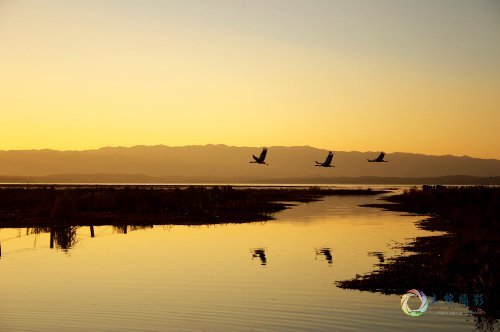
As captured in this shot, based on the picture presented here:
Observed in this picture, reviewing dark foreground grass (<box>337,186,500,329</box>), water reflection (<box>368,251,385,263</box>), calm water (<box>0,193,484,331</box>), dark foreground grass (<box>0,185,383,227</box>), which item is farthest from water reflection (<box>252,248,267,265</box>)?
dark foreground grass (<box>0,185,383,227</box>)

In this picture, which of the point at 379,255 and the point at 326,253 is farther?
the point at 326,253

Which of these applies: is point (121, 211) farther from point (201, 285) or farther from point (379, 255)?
point (201, 285)

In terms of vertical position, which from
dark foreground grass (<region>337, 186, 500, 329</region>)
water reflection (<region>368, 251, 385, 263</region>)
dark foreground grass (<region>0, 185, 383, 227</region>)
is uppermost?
dark foreground grass (<region>337, 186, 500, 329</region>)

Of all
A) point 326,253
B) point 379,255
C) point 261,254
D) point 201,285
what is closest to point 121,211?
point 261,254

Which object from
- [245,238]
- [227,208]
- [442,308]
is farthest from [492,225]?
[227,208]

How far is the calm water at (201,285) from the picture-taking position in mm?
18641

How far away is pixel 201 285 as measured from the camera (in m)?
24.8

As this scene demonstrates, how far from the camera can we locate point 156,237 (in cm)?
4331

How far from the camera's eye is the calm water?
1864cm

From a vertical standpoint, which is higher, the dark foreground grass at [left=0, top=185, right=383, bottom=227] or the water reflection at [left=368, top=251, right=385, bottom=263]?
the water reflection at [left=368, top=251, right=385, bottom=263]

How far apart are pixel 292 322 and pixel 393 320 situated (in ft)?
9.62

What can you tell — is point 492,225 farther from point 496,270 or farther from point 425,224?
point 496,270

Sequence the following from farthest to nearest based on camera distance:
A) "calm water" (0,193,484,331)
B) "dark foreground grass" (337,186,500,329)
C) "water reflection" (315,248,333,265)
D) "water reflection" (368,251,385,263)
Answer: "water reflection" (315,248,333,265)
"water reflection" (368,251,385,263)
"dark foreground grass" (337,186,500,329)
"calm water" (0,193,484,331)

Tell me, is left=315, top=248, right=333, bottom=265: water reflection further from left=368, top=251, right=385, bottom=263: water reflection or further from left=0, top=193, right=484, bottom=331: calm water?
left=368, top=251, right=385, bottom=263: water reflection
